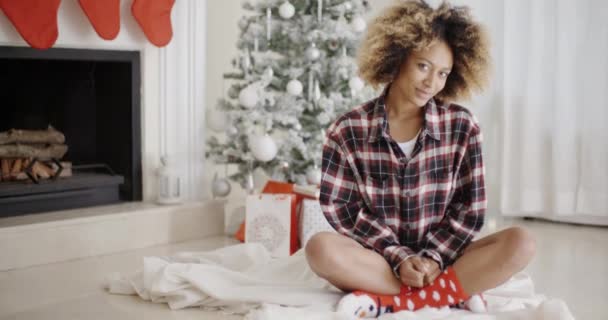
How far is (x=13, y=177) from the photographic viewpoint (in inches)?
Answer: 125

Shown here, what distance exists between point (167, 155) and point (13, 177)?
63 cm

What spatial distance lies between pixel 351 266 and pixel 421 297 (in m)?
0.22

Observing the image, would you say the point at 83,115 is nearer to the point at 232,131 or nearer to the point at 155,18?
the point at 155,18

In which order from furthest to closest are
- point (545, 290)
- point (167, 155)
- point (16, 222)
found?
point (167, 155) → point (16, 222) → point (545, 290)

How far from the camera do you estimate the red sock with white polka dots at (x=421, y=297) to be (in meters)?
2.22

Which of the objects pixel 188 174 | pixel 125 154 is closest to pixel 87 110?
pixel 125 154

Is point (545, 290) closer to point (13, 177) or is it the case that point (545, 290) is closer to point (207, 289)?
point (207, 289)

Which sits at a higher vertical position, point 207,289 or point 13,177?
point 13,177

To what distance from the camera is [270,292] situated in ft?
7.66

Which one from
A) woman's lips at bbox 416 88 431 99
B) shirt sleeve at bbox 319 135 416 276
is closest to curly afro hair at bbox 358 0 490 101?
woman's lips at bbox 416 88 431 99

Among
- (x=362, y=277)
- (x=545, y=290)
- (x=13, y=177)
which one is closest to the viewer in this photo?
(x=362, y=277)

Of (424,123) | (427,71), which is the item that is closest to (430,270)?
(424,123)

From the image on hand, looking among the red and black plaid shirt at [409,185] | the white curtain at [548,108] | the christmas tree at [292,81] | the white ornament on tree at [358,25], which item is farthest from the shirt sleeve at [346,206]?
the white curtain at [548,108]

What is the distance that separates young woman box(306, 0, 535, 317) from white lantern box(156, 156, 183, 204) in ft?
4.04
